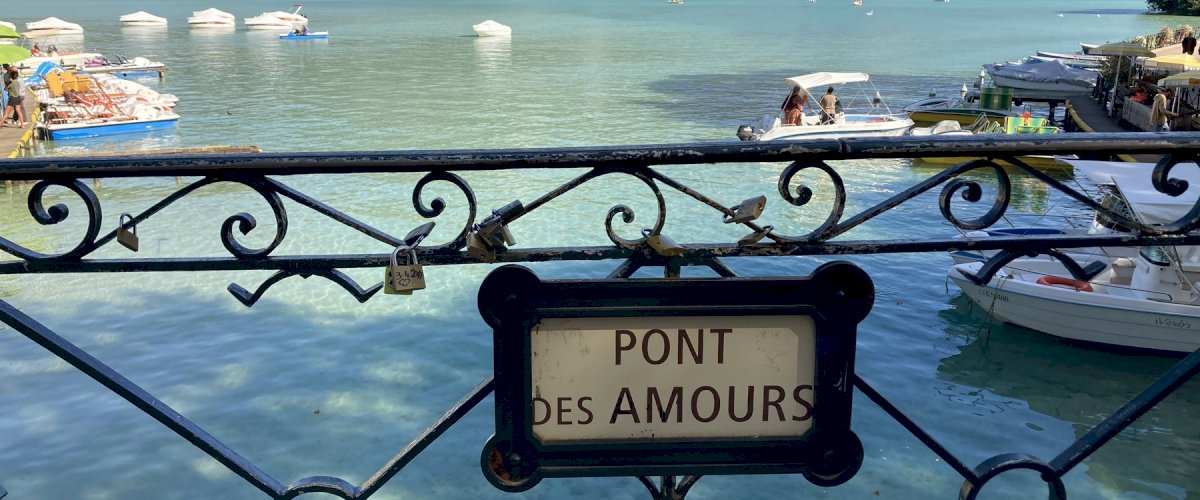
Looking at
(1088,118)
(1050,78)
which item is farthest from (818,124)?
(1050,78)

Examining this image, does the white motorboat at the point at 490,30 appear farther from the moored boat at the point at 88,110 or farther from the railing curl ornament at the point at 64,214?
the railing curl ornament at the point at 64,214

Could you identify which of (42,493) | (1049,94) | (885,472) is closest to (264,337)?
(42,493)

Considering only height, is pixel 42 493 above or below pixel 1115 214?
below

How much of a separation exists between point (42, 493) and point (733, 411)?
8814mm

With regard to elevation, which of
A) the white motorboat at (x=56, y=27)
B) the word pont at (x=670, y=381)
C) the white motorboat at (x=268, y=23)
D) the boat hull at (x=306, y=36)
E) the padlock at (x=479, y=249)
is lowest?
the word pont at (x=670, y=381)

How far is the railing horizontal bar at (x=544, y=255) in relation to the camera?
1.96 metres

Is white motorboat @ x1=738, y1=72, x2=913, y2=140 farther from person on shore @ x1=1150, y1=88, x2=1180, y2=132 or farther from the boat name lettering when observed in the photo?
the boat name lettering

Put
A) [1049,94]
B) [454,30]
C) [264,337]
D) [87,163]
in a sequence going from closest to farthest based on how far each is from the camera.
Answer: [87,163] < [264,337] < [1049,94] < [454,30]

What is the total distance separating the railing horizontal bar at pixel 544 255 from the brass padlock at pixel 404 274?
35 millimetres

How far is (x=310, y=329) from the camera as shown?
489 inches

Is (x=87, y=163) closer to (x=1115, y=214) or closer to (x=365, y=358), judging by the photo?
(x=1115, y=214)

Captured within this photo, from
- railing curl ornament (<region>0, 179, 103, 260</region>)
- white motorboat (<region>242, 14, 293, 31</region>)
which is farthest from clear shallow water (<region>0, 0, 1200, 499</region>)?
white motorboat (<region>242, 14, 293, 31</region>)

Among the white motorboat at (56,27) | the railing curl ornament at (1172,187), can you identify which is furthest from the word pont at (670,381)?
the white motorboat at (56,27)

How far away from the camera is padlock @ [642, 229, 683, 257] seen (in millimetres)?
1910
